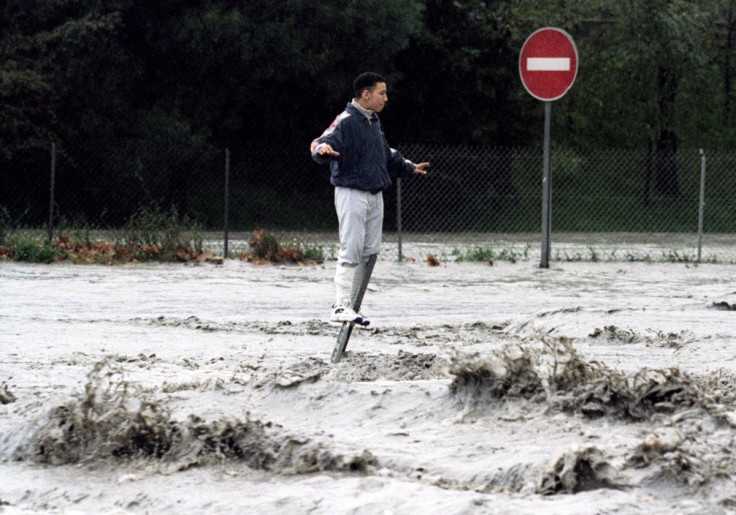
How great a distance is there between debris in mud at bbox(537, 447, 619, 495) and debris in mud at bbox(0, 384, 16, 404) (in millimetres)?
2870

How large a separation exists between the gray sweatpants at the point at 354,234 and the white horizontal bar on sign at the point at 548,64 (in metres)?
8.53

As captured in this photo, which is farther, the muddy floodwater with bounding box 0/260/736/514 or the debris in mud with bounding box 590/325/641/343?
the debris in mud with bounding box 590/325/641/343

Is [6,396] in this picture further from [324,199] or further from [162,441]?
[324,199]

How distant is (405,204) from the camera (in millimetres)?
22188

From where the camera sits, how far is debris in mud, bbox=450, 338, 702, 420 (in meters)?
4.77

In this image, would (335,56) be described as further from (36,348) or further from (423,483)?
(423,483)

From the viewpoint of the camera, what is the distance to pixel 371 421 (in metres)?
5.05

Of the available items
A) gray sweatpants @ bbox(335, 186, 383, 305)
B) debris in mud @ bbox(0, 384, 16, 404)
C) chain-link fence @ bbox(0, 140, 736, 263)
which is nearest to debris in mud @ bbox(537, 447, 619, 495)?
debris in mud @ bbox(0, 384, 16, 404)

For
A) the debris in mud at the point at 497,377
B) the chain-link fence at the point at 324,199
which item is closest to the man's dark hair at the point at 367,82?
the debris in mud at the point at 497,377

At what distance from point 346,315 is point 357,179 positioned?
849mm

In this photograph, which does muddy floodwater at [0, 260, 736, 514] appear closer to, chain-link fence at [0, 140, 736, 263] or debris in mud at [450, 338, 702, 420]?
debris in mud at [450, 338, 702, 420]

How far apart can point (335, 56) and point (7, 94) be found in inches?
259

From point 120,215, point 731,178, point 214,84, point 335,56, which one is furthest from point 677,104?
point 120,215

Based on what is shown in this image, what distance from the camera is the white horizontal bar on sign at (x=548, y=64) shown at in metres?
15.2
